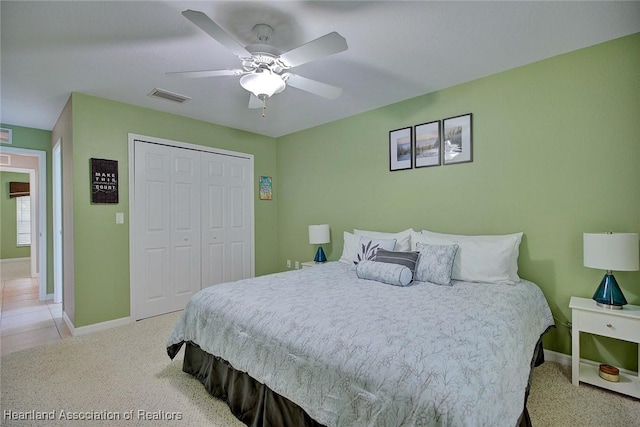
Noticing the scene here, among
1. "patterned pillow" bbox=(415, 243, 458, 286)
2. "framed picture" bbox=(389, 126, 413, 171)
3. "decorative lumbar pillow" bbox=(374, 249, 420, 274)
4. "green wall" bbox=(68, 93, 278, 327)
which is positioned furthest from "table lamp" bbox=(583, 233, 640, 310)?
"green wall" bbox=(68, 93, 278, 327)

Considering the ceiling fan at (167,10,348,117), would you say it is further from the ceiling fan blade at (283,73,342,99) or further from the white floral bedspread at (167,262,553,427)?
the white floral bedspread at (167,262,553,427)

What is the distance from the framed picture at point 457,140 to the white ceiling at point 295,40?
37 centimetres

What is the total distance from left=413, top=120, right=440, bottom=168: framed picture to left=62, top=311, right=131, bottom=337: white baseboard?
3.64m

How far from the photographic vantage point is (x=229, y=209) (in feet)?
14.2

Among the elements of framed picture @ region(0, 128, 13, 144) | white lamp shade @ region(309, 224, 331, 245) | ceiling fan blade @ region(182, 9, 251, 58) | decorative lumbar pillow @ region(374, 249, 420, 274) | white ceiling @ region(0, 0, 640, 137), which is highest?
white ceiling @ region(0, 0, 640, 137)

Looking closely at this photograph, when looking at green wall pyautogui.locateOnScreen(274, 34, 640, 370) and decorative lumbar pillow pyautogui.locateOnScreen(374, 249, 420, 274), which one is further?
decorative lumbar pillow pyautogui.locateOnScreen(374, 249, 420, 274)

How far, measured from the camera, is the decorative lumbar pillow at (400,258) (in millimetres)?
2488

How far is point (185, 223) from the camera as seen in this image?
3848 millimetres

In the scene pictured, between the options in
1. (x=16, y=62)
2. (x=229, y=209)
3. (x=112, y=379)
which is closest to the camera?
(x=112, y=379)

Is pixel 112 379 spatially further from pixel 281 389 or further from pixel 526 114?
pixel 526 114

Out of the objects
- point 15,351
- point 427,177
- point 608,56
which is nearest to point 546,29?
point 608,56

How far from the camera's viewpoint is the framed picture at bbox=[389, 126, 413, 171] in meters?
3.34

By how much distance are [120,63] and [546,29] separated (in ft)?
10.5

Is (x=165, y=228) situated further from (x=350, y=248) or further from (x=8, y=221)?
(x=8, y=221)
